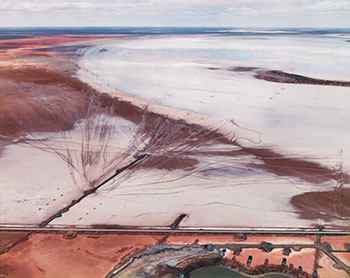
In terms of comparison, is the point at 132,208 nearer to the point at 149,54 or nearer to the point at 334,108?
the point at 334,108

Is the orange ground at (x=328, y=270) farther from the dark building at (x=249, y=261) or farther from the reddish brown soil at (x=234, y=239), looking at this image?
the dark building at (x=249, y=261)

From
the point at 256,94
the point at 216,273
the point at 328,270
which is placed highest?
the point at 256,94

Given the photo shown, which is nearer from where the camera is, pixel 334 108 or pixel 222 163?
pixel 222 163

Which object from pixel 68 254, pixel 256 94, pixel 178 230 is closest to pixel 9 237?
pixel 68 254

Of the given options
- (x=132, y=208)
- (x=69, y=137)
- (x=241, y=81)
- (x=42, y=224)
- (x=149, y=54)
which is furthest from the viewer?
(x=149, y=54)

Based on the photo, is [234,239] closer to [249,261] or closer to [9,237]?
[249,261]

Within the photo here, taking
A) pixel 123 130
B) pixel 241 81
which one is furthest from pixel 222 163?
pixel 241 81

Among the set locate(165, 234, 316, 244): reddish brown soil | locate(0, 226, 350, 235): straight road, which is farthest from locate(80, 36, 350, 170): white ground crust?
locate(165, 234, 316, 244): reddish brown soil

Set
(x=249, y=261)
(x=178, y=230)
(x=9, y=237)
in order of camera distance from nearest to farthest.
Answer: (x=249, y=261) → (x=9, y=237) → (x=178, y=230)

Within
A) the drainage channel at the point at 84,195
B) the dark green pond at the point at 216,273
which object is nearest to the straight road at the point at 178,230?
the drainage channel at the point at 84,195
